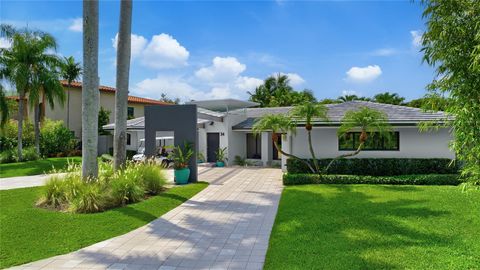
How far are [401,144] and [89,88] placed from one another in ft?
53.6

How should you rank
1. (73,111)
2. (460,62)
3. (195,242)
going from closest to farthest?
(460,62), (195,242), (73,111)

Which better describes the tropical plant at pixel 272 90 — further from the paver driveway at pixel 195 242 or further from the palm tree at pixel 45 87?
the paver driveway at pixel 195 242

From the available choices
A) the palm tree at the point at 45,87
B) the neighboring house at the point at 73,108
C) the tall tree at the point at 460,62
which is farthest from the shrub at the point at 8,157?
the tall tree at the point at 460,62

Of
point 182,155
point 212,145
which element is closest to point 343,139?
point 182,155

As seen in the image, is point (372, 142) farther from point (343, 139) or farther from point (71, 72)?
point (71, 72)

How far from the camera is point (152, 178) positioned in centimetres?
1379

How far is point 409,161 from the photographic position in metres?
18.0

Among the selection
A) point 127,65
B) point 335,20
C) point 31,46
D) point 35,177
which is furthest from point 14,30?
point 335,20

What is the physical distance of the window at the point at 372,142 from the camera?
1898 cm

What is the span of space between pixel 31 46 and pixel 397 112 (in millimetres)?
25987

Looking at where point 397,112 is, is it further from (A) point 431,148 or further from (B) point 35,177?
(B) point 35,177

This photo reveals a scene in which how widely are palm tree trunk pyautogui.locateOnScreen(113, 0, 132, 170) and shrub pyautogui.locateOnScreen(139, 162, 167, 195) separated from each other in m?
1.13

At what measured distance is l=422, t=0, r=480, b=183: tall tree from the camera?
5.87 metres

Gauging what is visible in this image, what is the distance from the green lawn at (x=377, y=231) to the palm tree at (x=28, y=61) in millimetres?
21381
